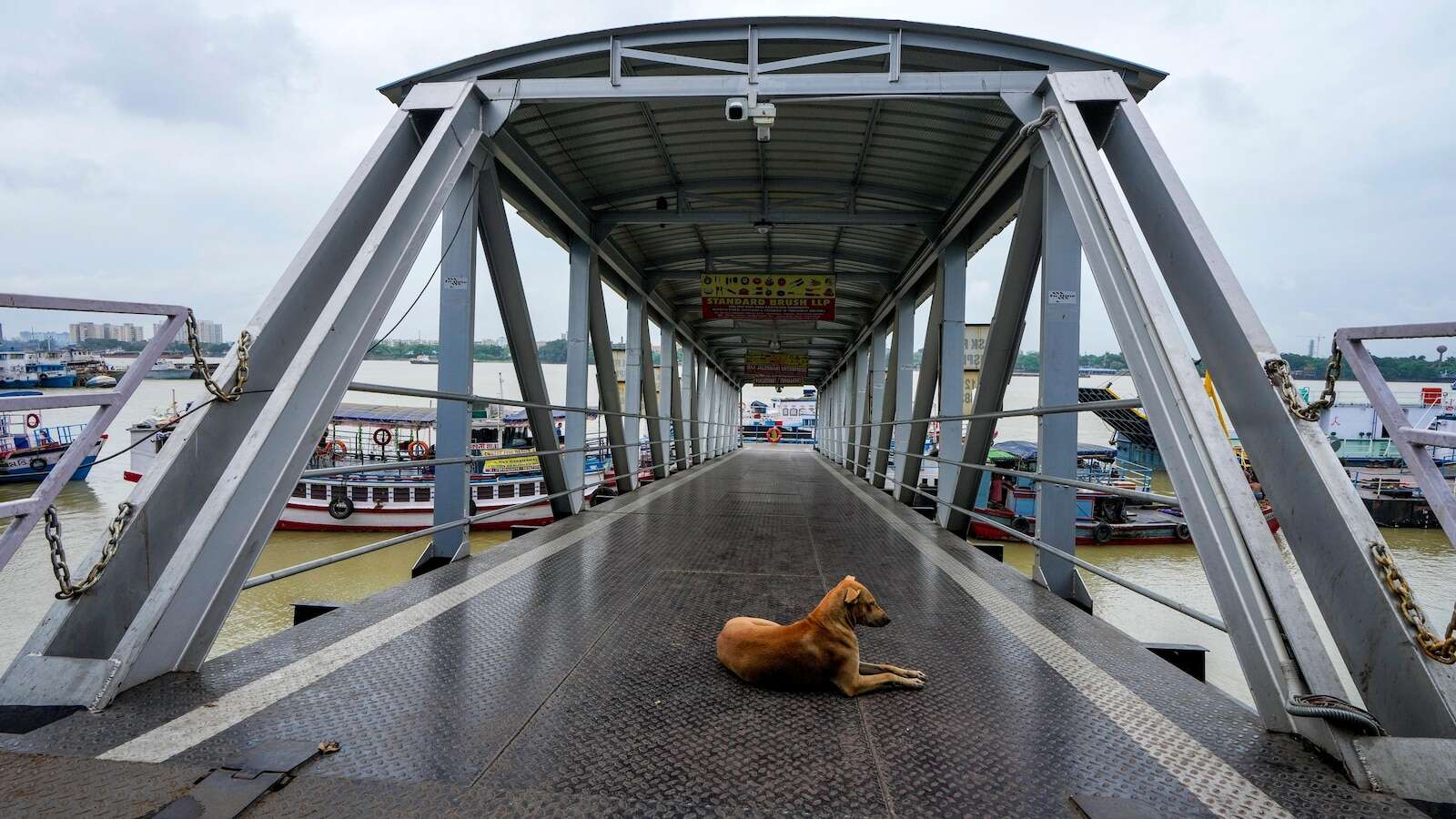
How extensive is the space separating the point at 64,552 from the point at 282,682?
0.69 meters

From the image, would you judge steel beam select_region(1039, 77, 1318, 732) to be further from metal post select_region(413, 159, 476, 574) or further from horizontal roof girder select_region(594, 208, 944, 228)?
horizontal roof girder select_region(594, 208, 944, 228)

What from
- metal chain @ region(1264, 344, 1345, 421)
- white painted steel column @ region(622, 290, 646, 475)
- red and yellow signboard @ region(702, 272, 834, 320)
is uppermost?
red and yellow signboard @ region(702, 272, 834, 320)

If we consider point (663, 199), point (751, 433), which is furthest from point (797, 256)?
point (751, 433)

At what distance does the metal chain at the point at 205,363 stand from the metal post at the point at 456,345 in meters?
1.74

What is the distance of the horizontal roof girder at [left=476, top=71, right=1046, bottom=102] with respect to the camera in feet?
13.7

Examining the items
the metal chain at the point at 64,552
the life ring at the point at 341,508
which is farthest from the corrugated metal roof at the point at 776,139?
the life ring at the point at 341,508

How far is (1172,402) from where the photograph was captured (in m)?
2.50

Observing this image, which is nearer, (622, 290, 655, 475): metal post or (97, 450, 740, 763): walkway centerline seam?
(97, 450, 740, 763): walkway centerline seam

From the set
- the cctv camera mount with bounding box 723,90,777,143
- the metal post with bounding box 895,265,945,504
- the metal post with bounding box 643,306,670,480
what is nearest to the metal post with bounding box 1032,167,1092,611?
the cctv camera mount with bounding box 723,90,777,143

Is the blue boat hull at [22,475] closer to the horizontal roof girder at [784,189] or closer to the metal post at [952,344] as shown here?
the horizontal roof girder at [784,189]

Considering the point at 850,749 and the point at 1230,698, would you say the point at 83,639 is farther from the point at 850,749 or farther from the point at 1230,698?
the point at 1230,698

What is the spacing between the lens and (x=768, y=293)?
979 cm

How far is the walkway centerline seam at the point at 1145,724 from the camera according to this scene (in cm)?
160

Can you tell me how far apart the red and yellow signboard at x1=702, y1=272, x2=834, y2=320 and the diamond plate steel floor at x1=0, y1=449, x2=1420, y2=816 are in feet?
22.7
